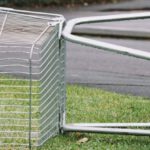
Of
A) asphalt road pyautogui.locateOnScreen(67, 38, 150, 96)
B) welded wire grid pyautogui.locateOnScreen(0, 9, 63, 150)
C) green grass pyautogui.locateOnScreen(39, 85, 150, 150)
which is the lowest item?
asphalt road pyautogui.locateOnScreen(67, 38, 150, 96)

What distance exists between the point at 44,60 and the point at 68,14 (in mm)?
13270

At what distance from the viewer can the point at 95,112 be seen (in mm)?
6906

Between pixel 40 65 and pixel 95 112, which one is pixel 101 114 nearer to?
pixel 95 112

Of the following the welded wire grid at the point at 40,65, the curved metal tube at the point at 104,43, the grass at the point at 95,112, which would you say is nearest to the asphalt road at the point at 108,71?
the grass at the point at 95,112

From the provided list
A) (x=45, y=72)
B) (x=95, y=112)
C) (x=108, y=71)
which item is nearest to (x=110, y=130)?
(x=45, y=72)

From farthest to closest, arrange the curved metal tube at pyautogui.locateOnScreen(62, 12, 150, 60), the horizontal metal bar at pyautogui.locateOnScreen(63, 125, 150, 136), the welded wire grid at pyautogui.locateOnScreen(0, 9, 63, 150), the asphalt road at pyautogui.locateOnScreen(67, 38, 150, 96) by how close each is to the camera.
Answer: the asphalt road at pyautogui.locateOnScreen(67, 38, 150, 96), the horizontal metal bar at pyautogui.locateOnScreen(63, 125, 150, 136), the welded wire grid at pyautogui.locateOnScreen(0, 9, 63, 150), the curved metal tube at pyautogui.locateOnScreen(62, 12, 150, 60)

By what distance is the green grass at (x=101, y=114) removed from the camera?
5.72 m

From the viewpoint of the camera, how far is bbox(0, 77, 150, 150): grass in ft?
18.8

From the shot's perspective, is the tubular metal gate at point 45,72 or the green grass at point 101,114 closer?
the tubular metal gate at point 45,72

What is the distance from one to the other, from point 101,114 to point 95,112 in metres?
0.11

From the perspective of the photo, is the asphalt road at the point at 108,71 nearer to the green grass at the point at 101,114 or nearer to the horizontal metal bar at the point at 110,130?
the green grass at the point at 101,114

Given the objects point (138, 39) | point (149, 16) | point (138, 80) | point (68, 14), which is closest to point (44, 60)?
point (149, 16)

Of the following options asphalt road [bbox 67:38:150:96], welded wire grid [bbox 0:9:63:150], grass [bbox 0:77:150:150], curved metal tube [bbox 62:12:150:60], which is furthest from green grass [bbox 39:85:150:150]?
curved metal tube [bbox 62:12:150:60]

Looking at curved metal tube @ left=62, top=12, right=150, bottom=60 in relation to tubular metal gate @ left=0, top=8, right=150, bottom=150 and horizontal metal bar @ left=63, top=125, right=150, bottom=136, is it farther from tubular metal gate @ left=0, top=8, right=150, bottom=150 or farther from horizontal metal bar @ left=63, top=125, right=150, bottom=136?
horizontal metal bar @ left=63, top=125, right=150, bottom=136
